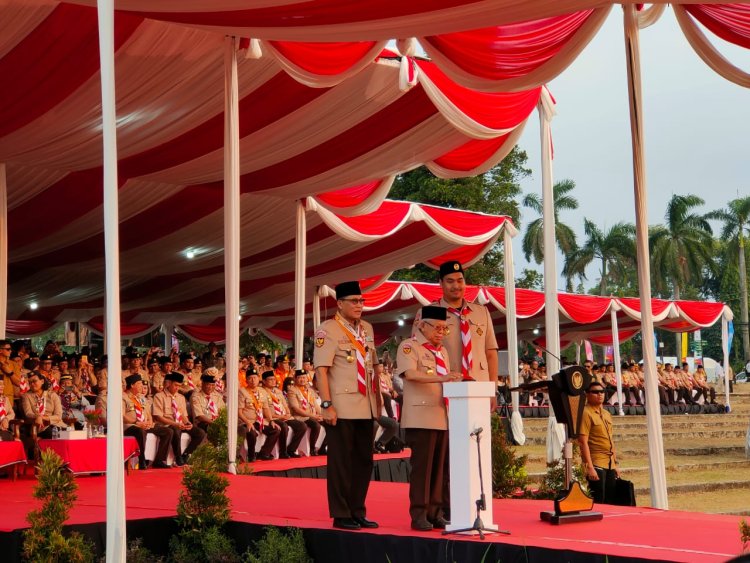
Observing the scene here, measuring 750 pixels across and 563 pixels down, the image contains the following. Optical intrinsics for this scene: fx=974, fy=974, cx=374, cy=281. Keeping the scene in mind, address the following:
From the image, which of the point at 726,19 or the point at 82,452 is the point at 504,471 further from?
the point at 726,19

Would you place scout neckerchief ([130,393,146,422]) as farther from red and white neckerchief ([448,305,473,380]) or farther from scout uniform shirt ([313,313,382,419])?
red and white neckerchief ([448,305,473,380])

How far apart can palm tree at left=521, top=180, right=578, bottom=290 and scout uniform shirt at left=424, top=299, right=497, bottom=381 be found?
31833 millimetres

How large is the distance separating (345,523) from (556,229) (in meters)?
35.6

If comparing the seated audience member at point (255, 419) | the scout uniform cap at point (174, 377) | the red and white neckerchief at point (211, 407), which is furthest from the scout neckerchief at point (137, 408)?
the seated audience member at point (255, 419)

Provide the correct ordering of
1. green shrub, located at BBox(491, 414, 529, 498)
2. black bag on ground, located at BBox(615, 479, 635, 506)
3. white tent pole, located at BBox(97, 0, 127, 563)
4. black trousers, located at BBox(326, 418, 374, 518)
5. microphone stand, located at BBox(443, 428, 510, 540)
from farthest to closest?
green shrub, located at BBox(491, 414, 529, 498)
black bag on ground, located at BBox(615, 479, 635, 506)
black trousers, located at BBox(326, 418, 374, 518)
microphone stand, located at BBox(443, 428, 510, 540)
white tent pole, located at BBox(97, 0, 127, 563)

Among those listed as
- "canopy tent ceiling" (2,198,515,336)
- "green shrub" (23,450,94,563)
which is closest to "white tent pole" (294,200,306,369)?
"canopy tent ceiling" (2,198,515,336)

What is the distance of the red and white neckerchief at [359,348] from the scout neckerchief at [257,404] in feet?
19.1

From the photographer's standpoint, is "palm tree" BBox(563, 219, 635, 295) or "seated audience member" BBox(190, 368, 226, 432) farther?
"palm tree" BBox(563, 219, 635, 295)

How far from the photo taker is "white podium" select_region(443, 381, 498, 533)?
464 cm

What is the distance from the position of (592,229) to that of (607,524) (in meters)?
37.2

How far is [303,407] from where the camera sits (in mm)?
11727

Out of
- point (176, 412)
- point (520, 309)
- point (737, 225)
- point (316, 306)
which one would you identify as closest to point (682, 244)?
point (737, 225)

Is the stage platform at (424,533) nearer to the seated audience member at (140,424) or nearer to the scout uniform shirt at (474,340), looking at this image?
the scout uniform shirt at (474,340)

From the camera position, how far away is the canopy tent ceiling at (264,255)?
1378 centimetres
